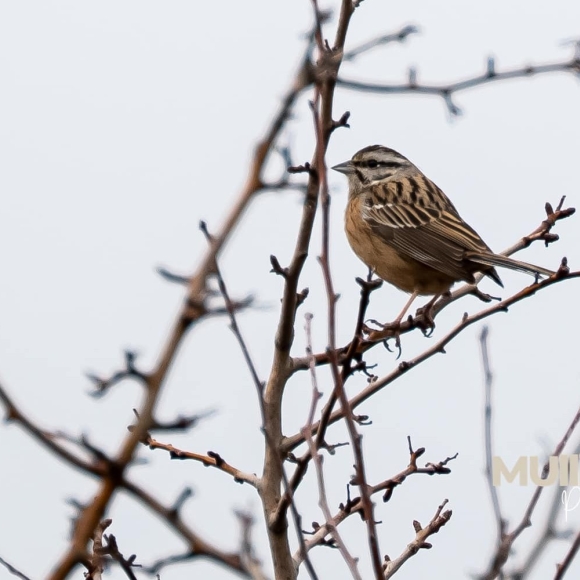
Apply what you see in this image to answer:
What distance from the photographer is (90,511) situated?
4.88 ft

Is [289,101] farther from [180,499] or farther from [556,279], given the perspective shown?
[556,279]

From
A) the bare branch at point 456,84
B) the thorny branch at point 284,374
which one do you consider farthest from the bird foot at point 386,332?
the bare branch at point 456,84

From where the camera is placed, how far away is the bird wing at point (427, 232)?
25.4ft

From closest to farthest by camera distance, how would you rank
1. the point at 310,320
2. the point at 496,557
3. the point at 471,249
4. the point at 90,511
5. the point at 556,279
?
the point at 90,511 → the point at 496,557 → the point at 310,320 → the point at 556,279 → the point at 471,249

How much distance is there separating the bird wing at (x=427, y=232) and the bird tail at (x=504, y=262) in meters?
0.11

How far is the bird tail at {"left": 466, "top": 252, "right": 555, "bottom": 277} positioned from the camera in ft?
21.2

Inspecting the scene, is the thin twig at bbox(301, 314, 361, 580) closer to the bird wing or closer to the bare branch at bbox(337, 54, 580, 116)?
the bare branch at bbox(337, 54, 580, 116)

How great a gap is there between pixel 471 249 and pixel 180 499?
640cm

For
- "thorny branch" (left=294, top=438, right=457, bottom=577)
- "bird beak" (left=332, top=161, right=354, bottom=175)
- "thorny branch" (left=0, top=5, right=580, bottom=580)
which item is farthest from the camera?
"bird beak" (left=332, top=161, right=354, bottom=175)

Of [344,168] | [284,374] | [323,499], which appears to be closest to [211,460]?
[284,374]

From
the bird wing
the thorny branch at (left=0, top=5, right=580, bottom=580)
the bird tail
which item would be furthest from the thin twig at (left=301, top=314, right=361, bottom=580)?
the bird wing

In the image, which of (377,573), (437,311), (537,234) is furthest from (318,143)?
(437,311)

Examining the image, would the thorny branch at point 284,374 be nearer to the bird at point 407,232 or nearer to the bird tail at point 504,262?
the bird tail at point 504,262

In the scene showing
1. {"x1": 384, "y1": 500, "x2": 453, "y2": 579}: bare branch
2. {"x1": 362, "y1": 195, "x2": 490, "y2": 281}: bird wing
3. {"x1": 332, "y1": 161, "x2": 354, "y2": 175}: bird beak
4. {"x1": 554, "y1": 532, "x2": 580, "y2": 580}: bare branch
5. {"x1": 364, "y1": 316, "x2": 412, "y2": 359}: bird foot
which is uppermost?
{"x1": 332, "y1": 161, "x2": 354, "y2": 175}: bird beak
